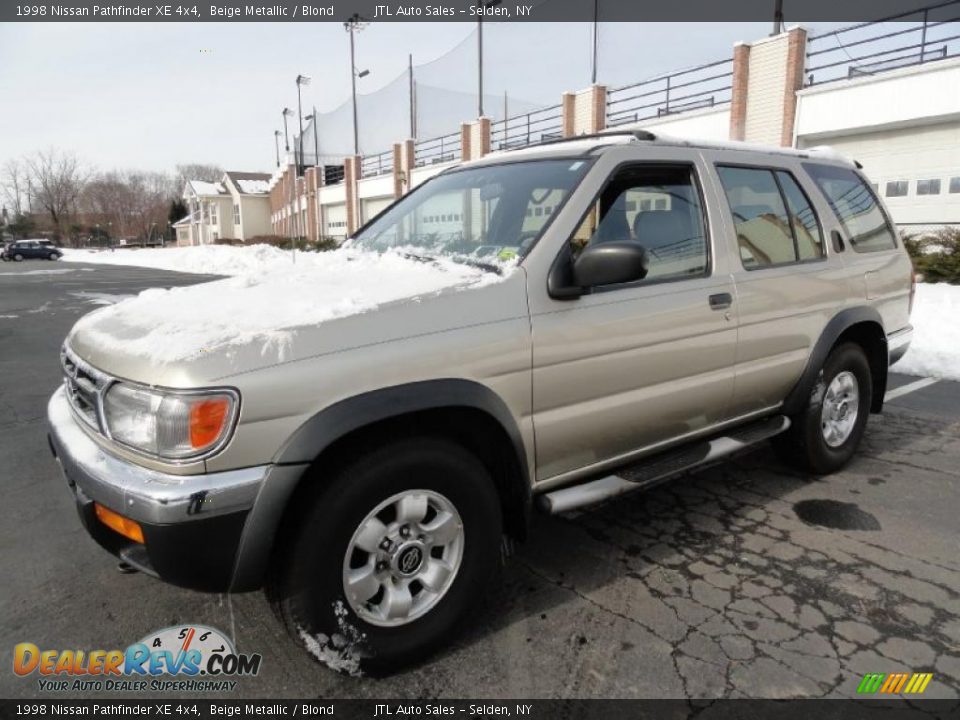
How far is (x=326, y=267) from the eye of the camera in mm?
3068

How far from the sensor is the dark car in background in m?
50.3

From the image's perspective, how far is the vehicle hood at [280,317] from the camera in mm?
2014

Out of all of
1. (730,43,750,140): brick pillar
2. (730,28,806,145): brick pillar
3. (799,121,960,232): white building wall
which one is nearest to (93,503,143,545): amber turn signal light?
(799,121,960,232): white building wall

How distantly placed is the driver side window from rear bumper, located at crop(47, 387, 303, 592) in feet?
5.56

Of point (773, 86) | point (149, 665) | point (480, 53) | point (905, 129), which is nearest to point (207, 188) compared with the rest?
point (480, 53)

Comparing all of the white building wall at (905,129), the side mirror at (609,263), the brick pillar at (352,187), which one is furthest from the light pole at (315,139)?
the side mirror at (609,263)

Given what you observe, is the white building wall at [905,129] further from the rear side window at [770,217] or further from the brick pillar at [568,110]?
the rear side window at [770,217]

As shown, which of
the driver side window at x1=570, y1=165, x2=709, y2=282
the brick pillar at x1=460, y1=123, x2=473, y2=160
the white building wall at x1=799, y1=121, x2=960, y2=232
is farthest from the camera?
the brick pillar at x1=460, y1=123, x2=473, y2=160

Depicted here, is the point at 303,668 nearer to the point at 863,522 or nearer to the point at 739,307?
the point at 739,307

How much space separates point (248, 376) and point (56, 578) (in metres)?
1.95

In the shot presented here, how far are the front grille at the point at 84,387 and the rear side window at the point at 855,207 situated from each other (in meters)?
4.08

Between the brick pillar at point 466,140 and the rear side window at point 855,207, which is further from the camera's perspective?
the brick pillar at point 466,140

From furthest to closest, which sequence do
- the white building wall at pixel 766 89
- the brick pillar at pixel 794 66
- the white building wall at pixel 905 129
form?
the white building wall at pixel 766 89 < the brick pillar at pixel 794 66 < the white building wall at pixel 905 129

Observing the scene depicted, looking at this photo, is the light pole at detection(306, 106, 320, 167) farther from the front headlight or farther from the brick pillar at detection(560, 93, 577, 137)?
the front headlight
